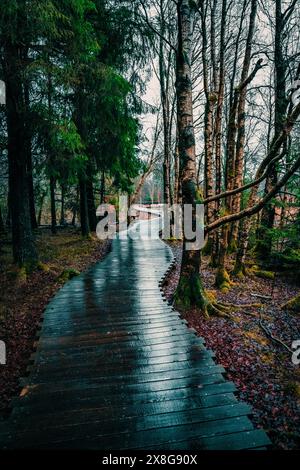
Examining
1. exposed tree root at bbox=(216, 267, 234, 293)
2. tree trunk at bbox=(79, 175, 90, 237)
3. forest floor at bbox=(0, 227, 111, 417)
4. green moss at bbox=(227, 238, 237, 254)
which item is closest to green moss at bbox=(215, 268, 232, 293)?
exposed tree root at bbox=(216, 267, 234, 293)

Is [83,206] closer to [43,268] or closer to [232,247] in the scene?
[43,268]

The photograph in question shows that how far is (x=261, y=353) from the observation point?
545 centimetres

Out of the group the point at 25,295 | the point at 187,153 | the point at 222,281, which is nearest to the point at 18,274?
the point at 25,295

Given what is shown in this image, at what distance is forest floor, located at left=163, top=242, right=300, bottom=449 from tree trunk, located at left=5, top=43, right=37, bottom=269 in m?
5.01

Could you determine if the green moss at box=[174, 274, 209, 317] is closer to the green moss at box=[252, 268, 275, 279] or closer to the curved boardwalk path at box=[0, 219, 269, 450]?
the curved boardwalk path at box=[0, 219, 269, 450]

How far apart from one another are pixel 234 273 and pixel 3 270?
328 inches

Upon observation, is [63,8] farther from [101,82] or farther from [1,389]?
[1,389]

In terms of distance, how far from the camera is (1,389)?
435 cm

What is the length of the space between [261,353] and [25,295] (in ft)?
21.2

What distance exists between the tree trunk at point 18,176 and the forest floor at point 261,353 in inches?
197

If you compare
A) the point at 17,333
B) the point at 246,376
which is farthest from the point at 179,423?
the point at 17,333

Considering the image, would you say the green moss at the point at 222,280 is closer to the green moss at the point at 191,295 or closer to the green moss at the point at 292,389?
the green moss at the point at 191,295

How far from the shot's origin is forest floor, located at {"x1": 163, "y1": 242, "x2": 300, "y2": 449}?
358cm

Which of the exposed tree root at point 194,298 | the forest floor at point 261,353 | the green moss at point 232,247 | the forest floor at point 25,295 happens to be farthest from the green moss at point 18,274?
the green moss at point 232,247
